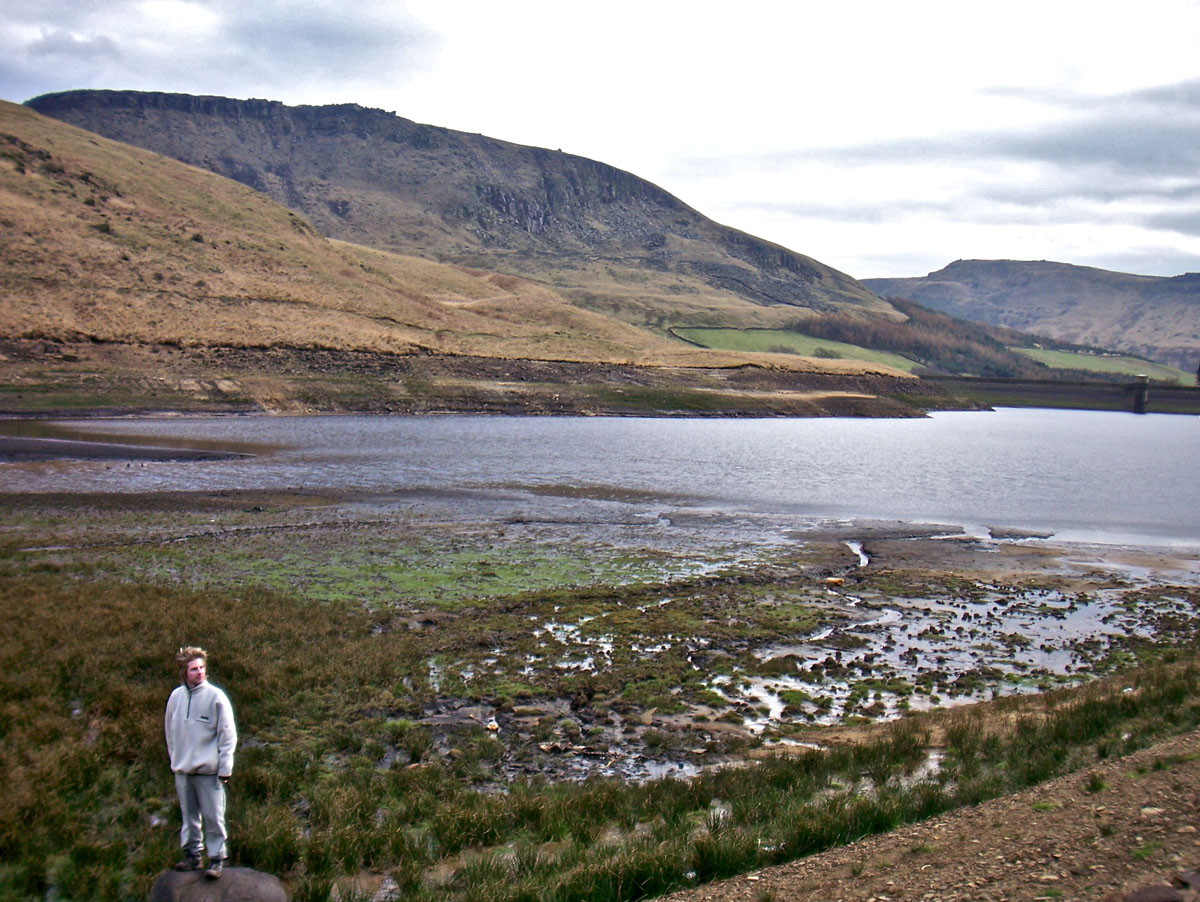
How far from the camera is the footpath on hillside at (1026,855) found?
736 cm

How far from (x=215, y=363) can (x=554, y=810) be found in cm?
7237

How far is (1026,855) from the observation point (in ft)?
26.0

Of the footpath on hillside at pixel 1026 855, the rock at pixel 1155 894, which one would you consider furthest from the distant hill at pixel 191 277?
the rock at pixel 1155 894

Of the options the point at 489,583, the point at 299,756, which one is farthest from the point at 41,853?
the point at 489,583

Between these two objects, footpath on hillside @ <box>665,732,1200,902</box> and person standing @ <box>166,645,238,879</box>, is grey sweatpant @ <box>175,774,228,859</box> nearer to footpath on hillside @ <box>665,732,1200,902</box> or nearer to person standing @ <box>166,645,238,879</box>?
person standing @ <box>166,645,238,879</box>

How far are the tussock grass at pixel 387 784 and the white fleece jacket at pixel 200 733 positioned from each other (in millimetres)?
1440

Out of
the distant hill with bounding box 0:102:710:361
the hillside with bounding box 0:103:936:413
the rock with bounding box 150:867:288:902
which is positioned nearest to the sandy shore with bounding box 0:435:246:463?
the hillside with bounding box 0:103:936:413

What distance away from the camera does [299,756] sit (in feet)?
37.1

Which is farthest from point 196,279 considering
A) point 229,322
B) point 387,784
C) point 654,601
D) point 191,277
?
point 387,784

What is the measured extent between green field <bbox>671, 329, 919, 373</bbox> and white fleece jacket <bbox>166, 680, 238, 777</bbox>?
168 meters

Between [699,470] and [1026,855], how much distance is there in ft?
142

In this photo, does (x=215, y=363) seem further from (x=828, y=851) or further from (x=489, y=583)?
(x=828, y=851)

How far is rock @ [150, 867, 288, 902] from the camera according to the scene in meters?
7.60

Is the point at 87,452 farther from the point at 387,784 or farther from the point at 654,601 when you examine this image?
the point at 387,784
